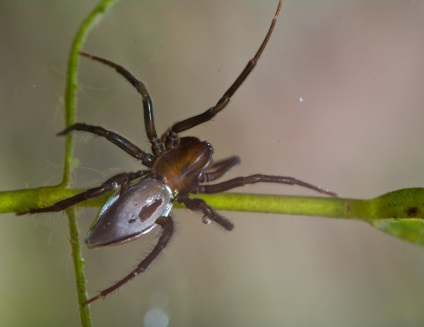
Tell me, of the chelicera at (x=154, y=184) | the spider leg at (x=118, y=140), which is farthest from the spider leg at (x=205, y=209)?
the spider leg at (x=118, y=140)

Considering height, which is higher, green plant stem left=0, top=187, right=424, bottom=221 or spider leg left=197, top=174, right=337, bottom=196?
spider leg left=197, top=174, right=337, bottom=196

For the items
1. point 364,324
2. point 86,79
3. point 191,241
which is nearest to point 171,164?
point 86,79

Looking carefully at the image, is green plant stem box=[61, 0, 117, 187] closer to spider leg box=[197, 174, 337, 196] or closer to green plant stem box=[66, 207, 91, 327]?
green plant stem box=[66, 207, 91, 327]

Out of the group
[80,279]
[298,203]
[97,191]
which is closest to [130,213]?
[97,191]

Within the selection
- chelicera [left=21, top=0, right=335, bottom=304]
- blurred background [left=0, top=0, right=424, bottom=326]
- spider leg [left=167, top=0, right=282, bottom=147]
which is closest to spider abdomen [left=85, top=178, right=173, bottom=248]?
chelicera [left=21, top=0, right=335, bottom=304]

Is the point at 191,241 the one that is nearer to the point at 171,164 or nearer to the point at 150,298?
the point at 150,298
